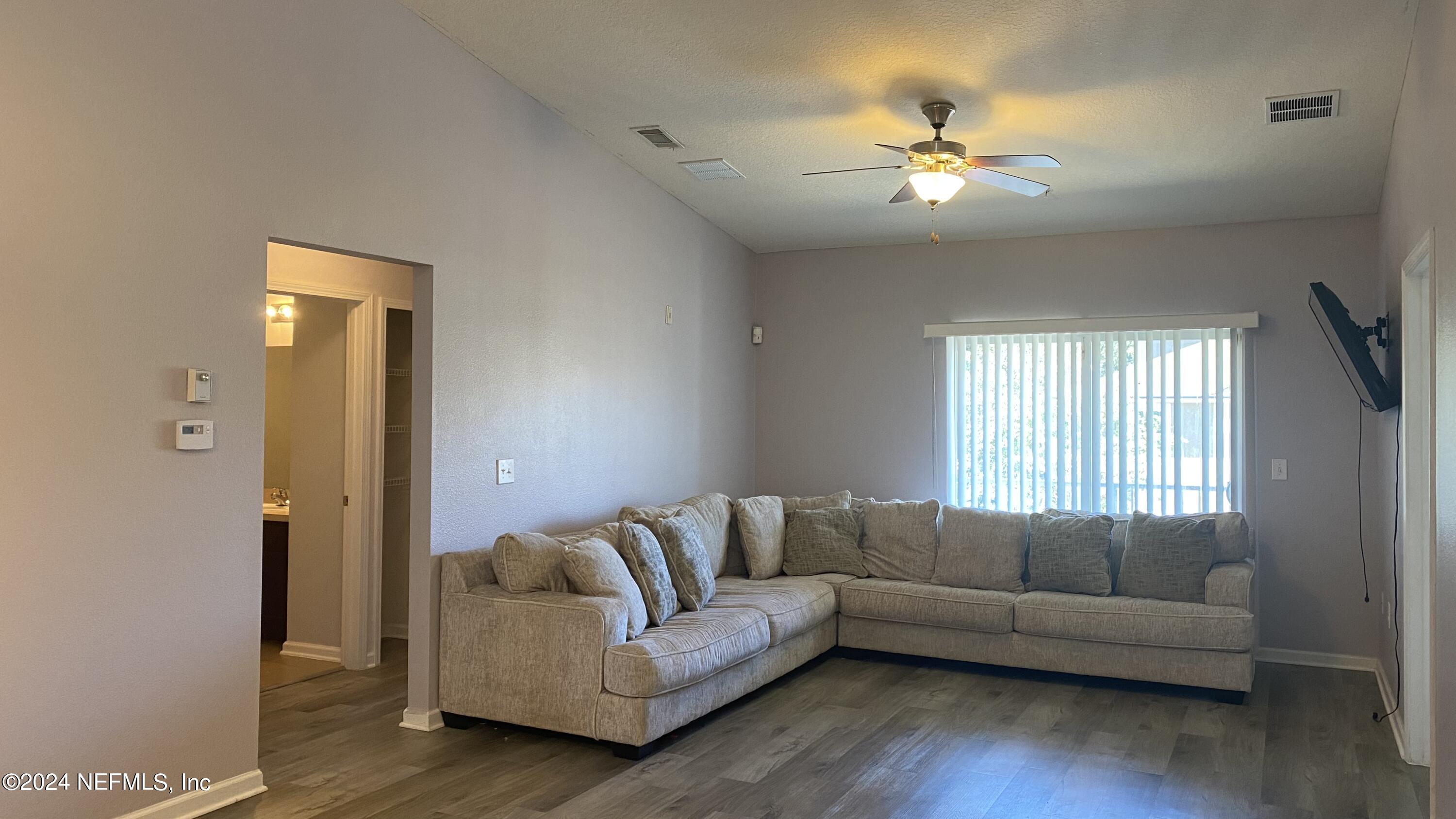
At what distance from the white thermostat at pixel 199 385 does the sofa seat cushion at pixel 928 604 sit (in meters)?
3.53

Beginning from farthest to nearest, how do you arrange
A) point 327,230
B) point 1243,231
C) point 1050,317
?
1. point 1050,317
2. point 1243,231
3. point 327,230

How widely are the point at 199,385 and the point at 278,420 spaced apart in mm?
3748

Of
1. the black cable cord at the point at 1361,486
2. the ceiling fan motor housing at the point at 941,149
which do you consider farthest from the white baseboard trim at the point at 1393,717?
the ceiling fan motor housing at the point at 941,149

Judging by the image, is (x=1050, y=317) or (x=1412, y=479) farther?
(x=1050, y=317)

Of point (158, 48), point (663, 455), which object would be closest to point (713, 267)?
point (663, 455)

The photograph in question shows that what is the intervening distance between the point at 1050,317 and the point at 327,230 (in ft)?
14.6

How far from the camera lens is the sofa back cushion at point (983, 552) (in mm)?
5520

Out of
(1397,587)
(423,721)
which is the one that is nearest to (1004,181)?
(1397,587)

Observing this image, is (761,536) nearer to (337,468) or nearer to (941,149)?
(337,468)

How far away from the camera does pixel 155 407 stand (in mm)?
3182

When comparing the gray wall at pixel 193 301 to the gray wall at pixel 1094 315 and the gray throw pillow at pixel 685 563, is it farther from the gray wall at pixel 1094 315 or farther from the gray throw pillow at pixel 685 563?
the gray wall at pixel 1094 315

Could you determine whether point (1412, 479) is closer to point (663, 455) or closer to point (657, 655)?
point (657, 655)

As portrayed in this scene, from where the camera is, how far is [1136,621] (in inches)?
194

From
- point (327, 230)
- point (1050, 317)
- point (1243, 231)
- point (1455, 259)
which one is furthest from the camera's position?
point (1050, 317)
